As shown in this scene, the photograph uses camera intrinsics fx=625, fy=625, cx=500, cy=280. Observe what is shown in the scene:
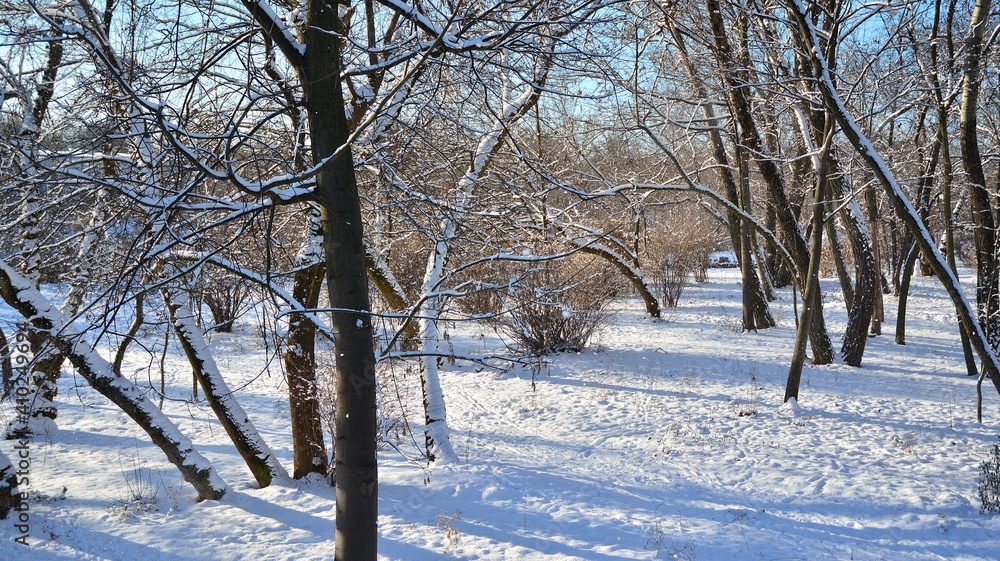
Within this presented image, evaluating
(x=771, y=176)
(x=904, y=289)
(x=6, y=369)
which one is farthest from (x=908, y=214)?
(x=6, y=369)

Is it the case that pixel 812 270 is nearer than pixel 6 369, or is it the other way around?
pixel 6 369

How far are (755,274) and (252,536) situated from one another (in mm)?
10878

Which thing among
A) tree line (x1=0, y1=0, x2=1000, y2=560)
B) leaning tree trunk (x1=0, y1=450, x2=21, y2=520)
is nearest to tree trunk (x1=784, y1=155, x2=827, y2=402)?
tree line (x1=0, y1=0, x2=1000, y2=560)

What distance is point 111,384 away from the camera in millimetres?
4871

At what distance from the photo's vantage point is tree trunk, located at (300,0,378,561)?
9.77ft

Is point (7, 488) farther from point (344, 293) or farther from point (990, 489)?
point (990, 489)

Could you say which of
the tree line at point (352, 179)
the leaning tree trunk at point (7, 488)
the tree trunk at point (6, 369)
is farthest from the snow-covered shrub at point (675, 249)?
the leaning tree trunk at point (7, 488)

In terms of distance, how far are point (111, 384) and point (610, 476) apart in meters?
4.42

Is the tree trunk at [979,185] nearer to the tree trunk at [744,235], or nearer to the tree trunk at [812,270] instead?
the tree trunk at [812,270]

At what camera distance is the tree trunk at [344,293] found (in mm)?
2979

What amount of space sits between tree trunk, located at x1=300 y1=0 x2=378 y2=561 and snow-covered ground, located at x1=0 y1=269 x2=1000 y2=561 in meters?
0.53

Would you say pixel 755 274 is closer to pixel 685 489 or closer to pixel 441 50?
pixel 685 489

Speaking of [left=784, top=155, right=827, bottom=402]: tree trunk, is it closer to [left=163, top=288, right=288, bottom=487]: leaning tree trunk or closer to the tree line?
the tree line

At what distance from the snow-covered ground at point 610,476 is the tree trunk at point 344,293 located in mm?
530
